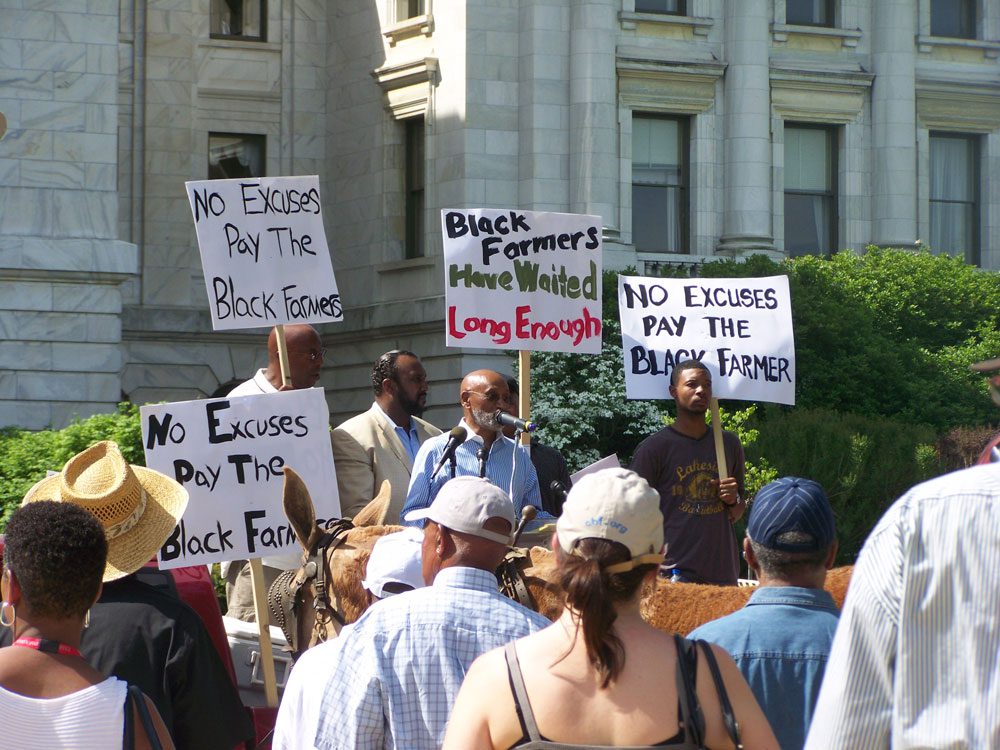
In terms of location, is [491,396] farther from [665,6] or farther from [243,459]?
[665,6]

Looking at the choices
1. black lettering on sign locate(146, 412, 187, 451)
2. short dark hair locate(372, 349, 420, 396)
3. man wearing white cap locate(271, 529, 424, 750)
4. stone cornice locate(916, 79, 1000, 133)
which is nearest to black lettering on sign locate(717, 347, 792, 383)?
short dark hair locate(372, 349, 420, 396)

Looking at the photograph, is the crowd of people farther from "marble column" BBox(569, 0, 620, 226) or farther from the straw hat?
"marble column" BBox(569, 0, 620, 226)

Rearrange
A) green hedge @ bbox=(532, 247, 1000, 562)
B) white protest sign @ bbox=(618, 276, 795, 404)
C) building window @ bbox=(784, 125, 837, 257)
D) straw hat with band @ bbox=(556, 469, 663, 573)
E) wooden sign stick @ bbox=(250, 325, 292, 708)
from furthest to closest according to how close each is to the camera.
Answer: building window @ bbox=(784, 125, 837, 257) → green hedge @ bbox=(532, 247, 1000, 562) → white protest sign @ bbox=(618, 276, 795, 404) → wooden sign stick @ bbox=(250, 325, 292, 708) → straw hat with band @ bbox=(556, 469, 663, 573)

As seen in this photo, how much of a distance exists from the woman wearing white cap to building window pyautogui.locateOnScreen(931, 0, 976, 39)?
29490 millimetres

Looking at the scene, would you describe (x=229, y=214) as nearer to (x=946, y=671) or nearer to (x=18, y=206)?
(x=946, y=671)

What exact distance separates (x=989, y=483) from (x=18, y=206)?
74.6ft

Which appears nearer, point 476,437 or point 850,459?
point 476,437

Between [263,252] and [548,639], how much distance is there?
6.06 metres

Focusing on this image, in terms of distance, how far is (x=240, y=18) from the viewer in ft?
104

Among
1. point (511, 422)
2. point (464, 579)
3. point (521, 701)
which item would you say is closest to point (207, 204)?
point (511, 422)

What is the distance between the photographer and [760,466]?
20.2 metres

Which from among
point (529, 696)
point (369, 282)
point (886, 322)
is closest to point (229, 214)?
point (529, 696)

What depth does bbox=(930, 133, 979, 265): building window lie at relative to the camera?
31.2 m

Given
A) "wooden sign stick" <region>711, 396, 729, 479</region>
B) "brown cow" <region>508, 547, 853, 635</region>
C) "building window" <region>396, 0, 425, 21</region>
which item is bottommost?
"brown cow" <region>508, 547, 853, 635</region>
